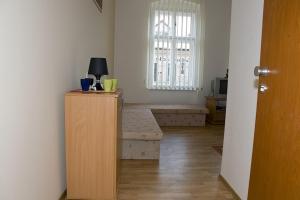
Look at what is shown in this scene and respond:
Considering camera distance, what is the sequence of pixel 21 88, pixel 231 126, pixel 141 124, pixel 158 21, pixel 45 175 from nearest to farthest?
pixel 21 88, pixel 45 175, pixel 231 126, pixel 141 124, pixel 158 21

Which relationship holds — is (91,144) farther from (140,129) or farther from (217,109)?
(217,109)

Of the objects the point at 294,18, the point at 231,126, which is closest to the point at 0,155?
the point at 294,18

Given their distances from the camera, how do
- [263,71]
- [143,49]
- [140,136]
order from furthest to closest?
[143,49]
[140,136]
[263,71]

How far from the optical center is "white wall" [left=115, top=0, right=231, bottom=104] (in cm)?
568

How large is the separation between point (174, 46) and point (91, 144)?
4.13 metres

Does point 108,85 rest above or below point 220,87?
above

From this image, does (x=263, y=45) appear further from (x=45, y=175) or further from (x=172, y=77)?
(x=172, y=77)

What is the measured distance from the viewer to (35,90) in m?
1.61

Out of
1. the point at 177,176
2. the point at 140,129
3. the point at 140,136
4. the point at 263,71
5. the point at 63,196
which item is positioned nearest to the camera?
the point at 263,71

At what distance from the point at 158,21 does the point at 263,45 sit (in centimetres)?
436

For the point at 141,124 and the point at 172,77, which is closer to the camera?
the point at 141,124

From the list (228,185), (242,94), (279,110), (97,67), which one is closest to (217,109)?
(228,185)

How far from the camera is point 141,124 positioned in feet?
11.5

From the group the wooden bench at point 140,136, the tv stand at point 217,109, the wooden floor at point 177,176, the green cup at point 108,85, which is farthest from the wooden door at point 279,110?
the tv stand at point 217,109
